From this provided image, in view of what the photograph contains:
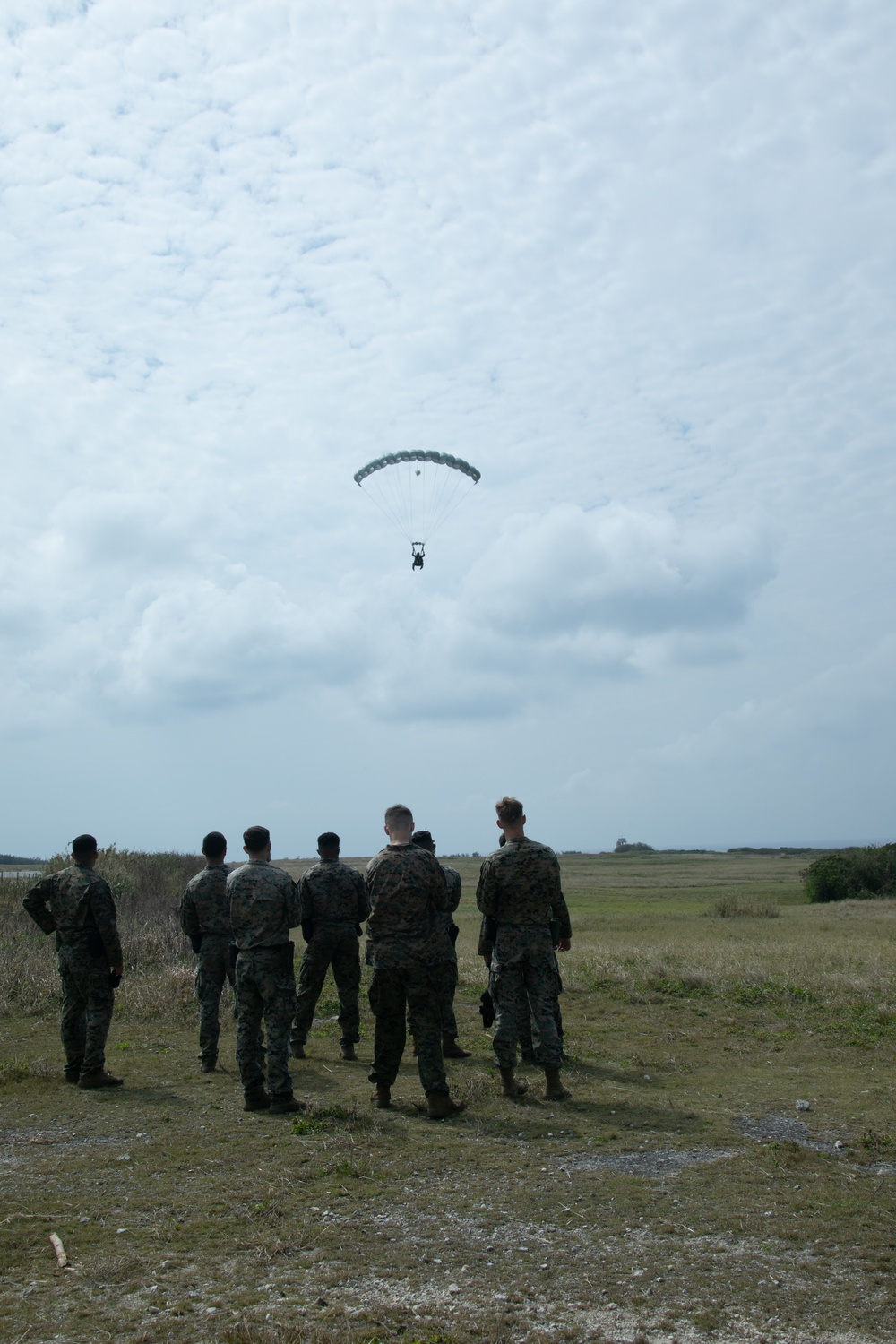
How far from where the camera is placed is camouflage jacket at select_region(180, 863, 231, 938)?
10.4 m

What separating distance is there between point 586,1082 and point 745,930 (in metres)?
22.8

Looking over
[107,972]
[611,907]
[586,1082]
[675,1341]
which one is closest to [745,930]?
[611,907]

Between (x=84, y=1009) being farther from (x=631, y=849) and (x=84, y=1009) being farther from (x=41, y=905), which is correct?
(x=631, y=849)

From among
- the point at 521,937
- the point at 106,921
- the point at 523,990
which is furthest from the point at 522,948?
the point at 106,921

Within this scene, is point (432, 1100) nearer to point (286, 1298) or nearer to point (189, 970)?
point (286, 1298)

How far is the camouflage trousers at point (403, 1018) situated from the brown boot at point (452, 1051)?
82.1 inches

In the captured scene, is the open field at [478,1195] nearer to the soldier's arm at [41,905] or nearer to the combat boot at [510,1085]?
the combat boot at [510,1085]

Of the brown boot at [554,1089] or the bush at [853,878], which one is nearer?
the brown boot at [554,1089]

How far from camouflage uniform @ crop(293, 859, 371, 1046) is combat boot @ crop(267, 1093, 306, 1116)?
2.27m

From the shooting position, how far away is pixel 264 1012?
8.61 metres

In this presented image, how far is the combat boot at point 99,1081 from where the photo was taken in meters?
9.30

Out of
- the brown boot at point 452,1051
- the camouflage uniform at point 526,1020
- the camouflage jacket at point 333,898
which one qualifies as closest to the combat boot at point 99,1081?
the camouflage jacket at point 333,898

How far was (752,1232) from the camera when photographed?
5312 mm

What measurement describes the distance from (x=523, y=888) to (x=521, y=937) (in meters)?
0.44
